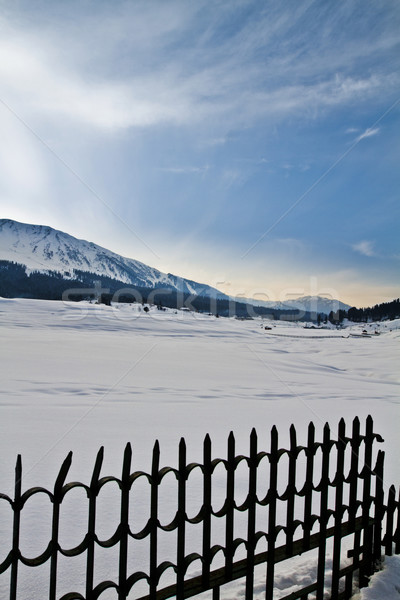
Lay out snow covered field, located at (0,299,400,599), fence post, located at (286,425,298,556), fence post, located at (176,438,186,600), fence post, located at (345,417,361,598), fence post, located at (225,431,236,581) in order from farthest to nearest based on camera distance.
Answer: snow covered field, located at (0,299,400,599) < fence post, located at (345,417,361,598) < fence post, located at (286,425,298,556) < fence post, located at (225,431,236,581) < fence post, located at (176,438,186,600)

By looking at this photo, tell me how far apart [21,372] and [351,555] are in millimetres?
10423

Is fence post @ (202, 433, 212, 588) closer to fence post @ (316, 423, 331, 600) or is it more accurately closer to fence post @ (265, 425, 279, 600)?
→ fence post @ (265, 425, 279, 600)

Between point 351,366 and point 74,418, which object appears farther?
point 351,366

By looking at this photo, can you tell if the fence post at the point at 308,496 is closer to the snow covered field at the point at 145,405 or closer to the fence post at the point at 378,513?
the snow covered field at the point at 145,405

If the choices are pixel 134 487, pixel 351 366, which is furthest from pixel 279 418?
pixel 351 366

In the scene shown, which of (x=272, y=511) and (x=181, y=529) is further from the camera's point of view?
(x=272, y=511)

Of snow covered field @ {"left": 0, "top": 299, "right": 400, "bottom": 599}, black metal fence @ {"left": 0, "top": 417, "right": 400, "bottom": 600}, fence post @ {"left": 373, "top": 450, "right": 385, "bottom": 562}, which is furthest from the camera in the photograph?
snow covered field @ {"left": 0, "top": 299, "right": 400, "bottom": 599}

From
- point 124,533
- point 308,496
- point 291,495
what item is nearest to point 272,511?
point 291,495

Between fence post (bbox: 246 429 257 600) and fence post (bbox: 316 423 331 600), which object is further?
fence post (bbox: 316 423 331 600)

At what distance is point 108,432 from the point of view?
579cm

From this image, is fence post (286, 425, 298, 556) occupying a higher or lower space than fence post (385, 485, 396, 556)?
higher

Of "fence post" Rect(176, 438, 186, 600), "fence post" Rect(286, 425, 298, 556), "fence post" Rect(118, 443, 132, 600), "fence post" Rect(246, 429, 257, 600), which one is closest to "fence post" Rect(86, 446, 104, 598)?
"fence post" Rect(118, 443, 132, 600)

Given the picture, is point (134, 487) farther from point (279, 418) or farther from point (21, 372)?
point (21, 372)

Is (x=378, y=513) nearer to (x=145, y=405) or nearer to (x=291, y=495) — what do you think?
(x=291, y=495)
